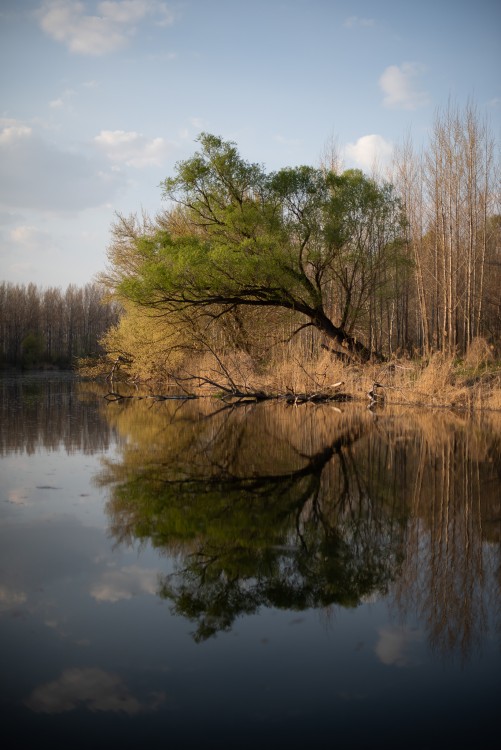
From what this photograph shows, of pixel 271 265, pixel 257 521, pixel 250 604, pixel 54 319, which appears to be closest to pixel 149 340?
pixel 271 265

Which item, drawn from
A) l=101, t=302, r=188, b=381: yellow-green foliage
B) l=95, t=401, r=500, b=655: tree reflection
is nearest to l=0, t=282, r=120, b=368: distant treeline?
l=101, t=302, r=188, b=381: yellow-green foliage

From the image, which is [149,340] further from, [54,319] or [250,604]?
[54,319]

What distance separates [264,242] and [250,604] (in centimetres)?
1667

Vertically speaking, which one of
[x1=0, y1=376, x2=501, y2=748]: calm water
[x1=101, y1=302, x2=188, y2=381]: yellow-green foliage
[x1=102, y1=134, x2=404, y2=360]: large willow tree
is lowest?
[x1=0, y1=376, x2=501, y2=748]: calm water

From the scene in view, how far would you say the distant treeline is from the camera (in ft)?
232

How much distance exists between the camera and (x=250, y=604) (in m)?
3.93

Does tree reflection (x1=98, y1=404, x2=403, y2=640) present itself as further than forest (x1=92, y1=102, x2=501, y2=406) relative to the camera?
No

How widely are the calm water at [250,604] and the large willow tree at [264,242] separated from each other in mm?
11534

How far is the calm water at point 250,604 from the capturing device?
277 centimetres

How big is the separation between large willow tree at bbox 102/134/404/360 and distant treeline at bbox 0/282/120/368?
149 feet

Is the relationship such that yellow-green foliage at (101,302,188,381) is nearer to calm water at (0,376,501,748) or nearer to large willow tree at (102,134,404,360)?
large willow tree at (102,134,404,360)

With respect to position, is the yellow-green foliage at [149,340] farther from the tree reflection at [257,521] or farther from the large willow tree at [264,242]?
the tree reflection at [257,521]

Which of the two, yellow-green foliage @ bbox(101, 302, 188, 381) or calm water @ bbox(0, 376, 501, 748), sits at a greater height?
yellow-green foliage @ bbox(101, 302, 188, 381)

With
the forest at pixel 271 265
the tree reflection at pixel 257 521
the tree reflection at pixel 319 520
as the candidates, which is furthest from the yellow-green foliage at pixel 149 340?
the tree reflection at pixel 257 521
